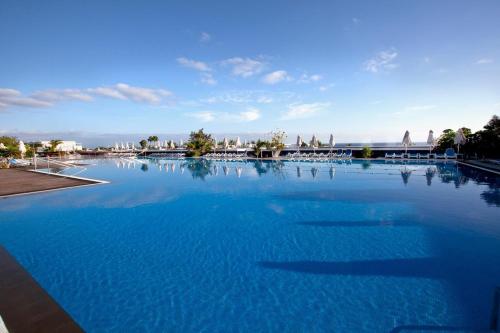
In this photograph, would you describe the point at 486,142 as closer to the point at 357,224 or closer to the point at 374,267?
the point at 357,224

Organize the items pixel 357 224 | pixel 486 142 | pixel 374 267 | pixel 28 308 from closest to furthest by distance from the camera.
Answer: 1. pixel 28 308
2. pixel 374 267
3. pixel 357 224
4. pixel 486 142

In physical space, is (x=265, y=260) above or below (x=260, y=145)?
below

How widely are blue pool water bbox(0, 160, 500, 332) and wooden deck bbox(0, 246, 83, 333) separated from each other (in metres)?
0.30

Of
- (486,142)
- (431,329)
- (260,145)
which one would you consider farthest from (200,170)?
(486,142)

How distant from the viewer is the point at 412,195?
11.0m

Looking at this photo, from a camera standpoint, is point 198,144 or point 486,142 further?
point 198,144

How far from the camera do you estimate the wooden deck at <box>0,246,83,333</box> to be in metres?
3.14

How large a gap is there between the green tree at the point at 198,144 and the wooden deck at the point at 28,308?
1352 inches

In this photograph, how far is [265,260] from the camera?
5508 mm

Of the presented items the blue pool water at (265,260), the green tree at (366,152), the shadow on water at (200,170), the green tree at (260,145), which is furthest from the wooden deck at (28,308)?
the green tree at (260,145)

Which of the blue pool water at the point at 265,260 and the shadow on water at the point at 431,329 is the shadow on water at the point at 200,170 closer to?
the blue pool water at the point at 265,260

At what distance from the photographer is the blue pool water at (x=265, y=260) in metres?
3.76

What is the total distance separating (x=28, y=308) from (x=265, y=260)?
3973 millimetres

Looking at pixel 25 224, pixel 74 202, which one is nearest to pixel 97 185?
pixel 74 202
